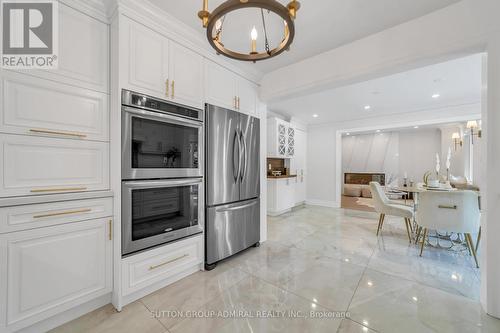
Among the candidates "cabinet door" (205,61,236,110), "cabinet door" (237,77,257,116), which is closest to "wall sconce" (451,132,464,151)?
"cabinet door" (237,77,257,116)

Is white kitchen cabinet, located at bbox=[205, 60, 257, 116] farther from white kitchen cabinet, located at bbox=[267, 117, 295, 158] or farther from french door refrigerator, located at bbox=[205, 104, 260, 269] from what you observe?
white kitchen cabinet, located at bbox=[267, 117, 295, 158]

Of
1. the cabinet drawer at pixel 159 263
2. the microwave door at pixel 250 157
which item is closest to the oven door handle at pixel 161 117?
the microwave door at pixel 250 157

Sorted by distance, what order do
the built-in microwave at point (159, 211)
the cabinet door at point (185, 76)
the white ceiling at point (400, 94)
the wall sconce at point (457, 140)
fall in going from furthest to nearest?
the wall sconce at point (457, 140)
the white ceiling at point (400, 94)
the cabinet door at point (185, 76)
the built-in microwave at point (159, 211)

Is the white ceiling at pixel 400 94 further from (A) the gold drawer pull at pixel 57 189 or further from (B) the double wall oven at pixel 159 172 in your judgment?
(A) the gold drawer pull at pixel 57 189

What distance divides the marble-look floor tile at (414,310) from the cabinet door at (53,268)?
212 centimetres

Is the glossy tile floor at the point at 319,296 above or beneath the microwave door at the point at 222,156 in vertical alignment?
beneath

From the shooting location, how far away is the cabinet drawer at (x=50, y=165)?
1304 mm

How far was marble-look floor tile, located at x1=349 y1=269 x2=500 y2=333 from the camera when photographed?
1.49 metres

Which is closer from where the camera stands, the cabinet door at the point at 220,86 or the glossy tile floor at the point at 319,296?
the glossy tile floor at the point at 319,296

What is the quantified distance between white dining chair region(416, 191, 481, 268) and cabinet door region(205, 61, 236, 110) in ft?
9.45

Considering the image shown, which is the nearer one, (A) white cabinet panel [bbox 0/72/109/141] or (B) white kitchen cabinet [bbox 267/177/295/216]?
(A) white cabinet panel [bbox 0/72/109/141]

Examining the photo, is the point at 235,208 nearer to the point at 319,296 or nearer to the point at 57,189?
the point at 319,296

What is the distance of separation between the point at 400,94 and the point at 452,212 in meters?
2.42

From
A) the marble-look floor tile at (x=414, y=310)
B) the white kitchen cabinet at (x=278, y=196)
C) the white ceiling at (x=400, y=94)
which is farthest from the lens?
the white kitchen cabinet at (x=278, y=196)
